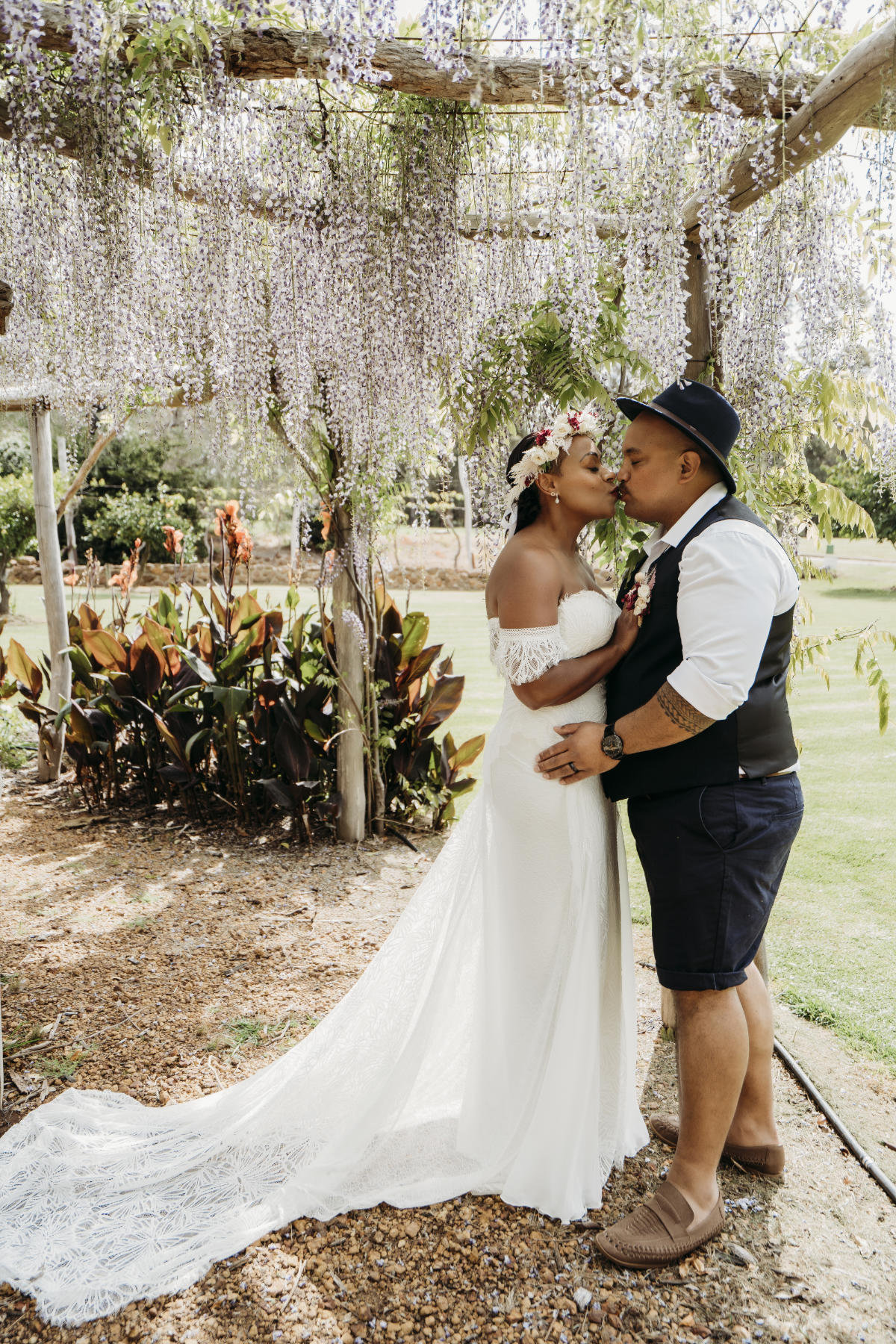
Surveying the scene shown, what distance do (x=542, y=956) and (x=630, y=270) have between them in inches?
79.7

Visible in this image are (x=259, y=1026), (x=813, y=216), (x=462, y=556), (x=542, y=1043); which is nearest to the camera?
(x=542, y=1043)

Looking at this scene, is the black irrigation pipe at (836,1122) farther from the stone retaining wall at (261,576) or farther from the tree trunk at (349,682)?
the stone retaining wall at (261,576)

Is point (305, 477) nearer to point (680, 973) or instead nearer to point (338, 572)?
point (338, 572)

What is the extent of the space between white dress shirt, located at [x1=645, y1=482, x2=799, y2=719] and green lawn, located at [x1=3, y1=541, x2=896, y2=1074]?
4.48 ft

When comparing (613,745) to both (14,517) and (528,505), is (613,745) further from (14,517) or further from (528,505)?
(14,517)

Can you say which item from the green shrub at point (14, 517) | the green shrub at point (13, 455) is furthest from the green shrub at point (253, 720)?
the green shrub at point (13, 455)

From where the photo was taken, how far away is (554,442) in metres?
2.17

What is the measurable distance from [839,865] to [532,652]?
3.38 meters

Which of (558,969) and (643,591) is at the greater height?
(643,591)

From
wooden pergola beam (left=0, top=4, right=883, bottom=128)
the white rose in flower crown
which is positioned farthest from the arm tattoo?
wooden pergola beam (left=0, top=4, right=883, bottom=128)

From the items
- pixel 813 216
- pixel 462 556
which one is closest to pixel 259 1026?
pixel 813 216

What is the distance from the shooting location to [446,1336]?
1758 millimetres

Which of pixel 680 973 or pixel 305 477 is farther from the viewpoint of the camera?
pixel 305 477

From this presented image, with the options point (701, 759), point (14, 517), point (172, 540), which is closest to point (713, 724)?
point (701, 759)
